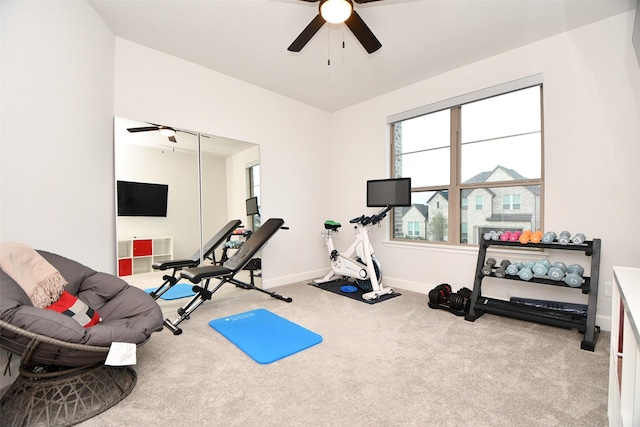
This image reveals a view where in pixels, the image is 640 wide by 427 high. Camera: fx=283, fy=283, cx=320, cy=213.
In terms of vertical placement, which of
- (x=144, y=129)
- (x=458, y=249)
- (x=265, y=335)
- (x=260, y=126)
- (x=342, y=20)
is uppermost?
(x=342, y=20)

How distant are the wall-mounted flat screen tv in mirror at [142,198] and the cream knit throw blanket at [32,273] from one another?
3.89 ft

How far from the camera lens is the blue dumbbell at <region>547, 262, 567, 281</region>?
2.42 meters

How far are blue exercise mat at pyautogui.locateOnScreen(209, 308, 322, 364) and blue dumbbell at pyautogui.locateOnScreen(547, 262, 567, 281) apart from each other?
6.78 feet

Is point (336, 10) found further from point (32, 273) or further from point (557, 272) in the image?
point (557, 272)

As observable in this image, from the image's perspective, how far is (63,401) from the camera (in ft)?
4.65

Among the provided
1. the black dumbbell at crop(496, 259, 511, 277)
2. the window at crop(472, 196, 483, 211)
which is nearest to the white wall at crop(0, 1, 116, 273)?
the black dumbbell at crop(496, 259, 511, 277)

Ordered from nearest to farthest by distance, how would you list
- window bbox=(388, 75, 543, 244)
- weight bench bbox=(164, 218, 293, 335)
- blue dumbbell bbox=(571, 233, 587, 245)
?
blue dumbbell bbox=(571, 233, 587, 245) → weight bench bbox=(164, 218, 293, 335) → window bbox=(388, 75, 543, 244)

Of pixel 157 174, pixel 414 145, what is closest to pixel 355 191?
pixel 414 145

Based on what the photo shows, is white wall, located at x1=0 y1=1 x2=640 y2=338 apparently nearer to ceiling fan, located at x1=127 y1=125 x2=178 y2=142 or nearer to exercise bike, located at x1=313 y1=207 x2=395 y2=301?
ceiling fan, located at x1=127 y1=125 x2=178 y2=142

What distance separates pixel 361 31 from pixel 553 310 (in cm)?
283

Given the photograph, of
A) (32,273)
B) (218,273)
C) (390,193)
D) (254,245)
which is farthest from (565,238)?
(32,273)

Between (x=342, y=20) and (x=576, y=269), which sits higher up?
(x=342, y=20)

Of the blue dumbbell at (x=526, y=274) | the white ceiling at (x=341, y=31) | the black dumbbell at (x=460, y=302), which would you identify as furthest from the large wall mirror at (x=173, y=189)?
the blue dumbbell at (x=526, y=274)

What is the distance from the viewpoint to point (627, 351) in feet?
3.27
